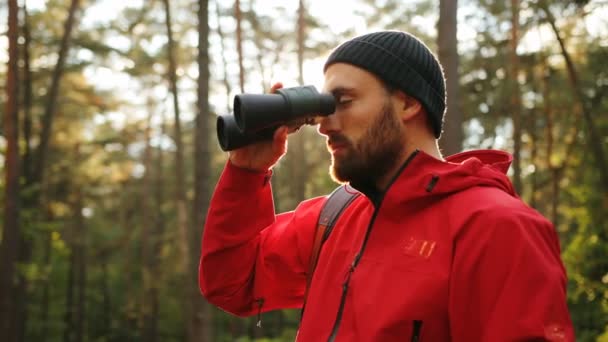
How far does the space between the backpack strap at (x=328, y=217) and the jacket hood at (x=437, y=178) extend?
389 mm

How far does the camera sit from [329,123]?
229cm

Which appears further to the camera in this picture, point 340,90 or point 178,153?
point 178,153

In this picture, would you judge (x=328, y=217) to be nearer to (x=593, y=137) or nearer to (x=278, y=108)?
(x=278, y=108)

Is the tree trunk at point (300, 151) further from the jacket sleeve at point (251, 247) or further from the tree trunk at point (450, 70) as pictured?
the jacket sleeve at point (251, 247)

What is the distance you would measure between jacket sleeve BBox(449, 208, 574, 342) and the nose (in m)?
0.63

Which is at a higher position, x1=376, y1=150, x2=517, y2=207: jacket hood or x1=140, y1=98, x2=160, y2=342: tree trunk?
x1=376, y1=150, x2=517, y2=207: jacket hood

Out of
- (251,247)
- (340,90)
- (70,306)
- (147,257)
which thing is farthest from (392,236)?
(70,306)

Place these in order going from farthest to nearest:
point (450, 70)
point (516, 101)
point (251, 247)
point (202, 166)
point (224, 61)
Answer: point (224, 61) → point (516, 101) → point (202, 166) → point (450, 70) → point (251, 247)

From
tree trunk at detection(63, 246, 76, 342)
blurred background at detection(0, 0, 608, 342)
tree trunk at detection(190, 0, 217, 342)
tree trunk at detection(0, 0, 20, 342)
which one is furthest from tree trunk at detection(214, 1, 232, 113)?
tree trunk at detection(63, 246, 76, 342)

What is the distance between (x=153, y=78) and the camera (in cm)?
2216

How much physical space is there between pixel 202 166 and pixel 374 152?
8016 millimetres

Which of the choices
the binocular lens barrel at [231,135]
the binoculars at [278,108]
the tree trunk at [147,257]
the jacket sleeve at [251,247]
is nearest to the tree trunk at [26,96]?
the tree trunk at [147,257]

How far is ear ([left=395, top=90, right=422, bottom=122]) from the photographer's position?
7.62 ft

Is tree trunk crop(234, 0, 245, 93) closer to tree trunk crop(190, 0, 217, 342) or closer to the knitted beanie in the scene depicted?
tree trunk crop(190, 0, 217, 342)
